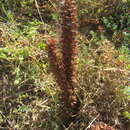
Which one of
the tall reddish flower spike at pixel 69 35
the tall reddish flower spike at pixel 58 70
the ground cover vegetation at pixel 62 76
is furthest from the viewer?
the ground cover vegetation at pixel 62 76

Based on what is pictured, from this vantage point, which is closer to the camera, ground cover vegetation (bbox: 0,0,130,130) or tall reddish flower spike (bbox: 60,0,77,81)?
tall reddish flower spike (bbox: 60,0,77,81)

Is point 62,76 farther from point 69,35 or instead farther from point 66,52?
point 69,35

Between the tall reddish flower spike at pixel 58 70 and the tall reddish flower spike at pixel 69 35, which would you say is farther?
the tall reddish flower spike at pixel 58 70

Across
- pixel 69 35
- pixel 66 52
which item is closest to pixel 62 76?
pixel 66 52

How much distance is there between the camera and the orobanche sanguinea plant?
1.41 m

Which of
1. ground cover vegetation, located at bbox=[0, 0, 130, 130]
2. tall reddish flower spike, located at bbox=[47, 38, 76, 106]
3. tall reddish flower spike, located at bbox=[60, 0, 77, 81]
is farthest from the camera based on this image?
ground cover vegetation, located at bbox=[0, 0, 130, 130]

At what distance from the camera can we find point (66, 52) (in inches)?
60.7

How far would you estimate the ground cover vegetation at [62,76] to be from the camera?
5.27 feet

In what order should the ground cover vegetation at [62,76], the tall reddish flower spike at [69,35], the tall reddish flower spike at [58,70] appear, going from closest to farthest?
the tall reddish flower spike at [69,35] < the tall reddish flower spike at [58,70] < the ground cover vegetation at [62,76]

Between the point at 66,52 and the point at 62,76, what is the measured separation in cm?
17

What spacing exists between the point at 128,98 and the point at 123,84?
5.2 inches

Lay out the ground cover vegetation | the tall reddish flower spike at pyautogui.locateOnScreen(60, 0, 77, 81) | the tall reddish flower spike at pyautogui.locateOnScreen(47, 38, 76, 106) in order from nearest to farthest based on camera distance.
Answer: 1. the tall reddish flower spike at pyautogui.locateOnScreen(60, 0, 77, 81)
2. the tall reddish flower spike at pyautogui.locateOnScreen(47, 38, 76, 106)
3. the ground cover vegetation

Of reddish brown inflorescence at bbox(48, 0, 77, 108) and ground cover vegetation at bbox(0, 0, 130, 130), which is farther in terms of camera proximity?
ground cover vegetation at bbox(0, 0, 130, 130)

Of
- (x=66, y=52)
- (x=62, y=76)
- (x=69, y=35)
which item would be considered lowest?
(x=62, y=76)
